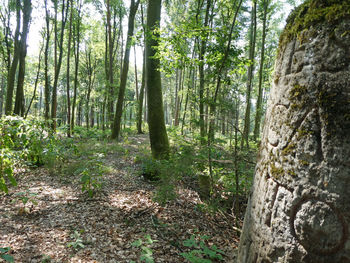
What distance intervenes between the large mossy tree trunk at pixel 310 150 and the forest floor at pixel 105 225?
1585mm

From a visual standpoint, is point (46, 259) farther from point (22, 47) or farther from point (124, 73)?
point (22, 47)

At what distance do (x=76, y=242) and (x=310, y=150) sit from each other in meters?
3.24

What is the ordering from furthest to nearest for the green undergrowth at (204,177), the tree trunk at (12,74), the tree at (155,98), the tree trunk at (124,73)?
1. the tree trunk at (124,73)
2. the tree trunk at (12,74)
3. the tree at (155,98)
4. the green undergrowth at (204,177)

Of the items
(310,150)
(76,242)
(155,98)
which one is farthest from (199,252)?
(155,98)

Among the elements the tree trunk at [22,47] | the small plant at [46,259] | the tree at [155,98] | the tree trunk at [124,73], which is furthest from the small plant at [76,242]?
the tree trunk at [124,73]

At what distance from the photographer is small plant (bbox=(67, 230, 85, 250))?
9.45 feet

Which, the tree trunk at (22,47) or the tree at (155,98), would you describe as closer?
the tree at (155,98)

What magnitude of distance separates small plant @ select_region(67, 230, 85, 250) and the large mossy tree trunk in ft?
8.15

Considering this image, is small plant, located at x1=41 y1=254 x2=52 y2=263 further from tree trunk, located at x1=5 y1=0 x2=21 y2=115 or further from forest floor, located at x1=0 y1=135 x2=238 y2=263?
tree trunk, located at x1=5 y1=0 x2=21 y2=115

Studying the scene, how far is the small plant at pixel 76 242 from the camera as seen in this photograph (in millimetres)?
2881

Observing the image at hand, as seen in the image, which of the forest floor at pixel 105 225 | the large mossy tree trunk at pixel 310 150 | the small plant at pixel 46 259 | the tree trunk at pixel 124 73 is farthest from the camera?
the tree trunk at pixel 124 73

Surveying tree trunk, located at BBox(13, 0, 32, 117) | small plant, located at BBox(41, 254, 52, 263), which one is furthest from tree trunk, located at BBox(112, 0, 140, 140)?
small plant, located at BBox(41, 254, 52, 263)

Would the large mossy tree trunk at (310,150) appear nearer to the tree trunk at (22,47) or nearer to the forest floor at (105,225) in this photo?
the forest floor at (105,225)

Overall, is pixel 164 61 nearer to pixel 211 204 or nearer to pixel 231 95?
pixel 231 95
